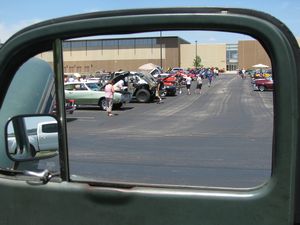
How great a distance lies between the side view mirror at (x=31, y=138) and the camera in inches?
81.1

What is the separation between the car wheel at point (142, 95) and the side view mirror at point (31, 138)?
88.8 ft

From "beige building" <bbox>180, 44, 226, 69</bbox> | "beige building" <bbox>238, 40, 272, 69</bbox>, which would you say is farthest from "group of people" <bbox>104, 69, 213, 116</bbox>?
"beige building" <bbox>238, 40, 272, 69</bbox>

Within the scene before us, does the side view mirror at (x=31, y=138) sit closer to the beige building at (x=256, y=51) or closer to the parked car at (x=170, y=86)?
the beige building at (x=256, y=51)

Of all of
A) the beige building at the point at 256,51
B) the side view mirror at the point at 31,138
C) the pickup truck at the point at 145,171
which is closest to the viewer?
the pickup truck at the point at 145,171

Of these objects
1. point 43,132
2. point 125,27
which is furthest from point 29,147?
point 125,27

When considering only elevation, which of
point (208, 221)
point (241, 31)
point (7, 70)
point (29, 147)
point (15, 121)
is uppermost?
point (241, 31)

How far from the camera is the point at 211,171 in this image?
212cm

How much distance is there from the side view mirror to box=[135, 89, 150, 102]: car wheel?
27.1 meters

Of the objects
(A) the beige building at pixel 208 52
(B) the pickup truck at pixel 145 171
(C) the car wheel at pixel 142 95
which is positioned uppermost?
(A) the beige building at pixel 208 52

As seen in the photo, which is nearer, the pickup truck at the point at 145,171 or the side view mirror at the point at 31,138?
the pickup truck at the point at 145,171

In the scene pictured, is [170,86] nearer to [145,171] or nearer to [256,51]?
[256,51]

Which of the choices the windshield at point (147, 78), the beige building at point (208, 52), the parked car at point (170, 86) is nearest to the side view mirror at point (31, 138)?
the beige building at point (208, 52)

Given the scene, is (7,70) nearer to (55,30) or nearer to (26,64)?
(26,64)

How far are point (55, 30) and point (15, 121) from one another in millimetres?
492
